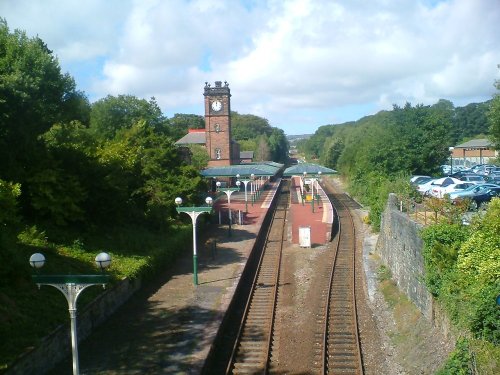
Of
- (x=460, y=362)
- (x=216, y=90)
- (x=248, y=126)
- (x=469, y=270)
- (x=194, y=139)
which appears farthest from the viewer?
(x=248, y=126)

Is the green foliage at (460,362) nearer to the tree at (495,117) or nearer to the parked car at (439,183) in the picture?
the tree at (495,117)

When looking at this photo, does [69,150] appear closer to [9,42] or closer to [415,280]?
[9,42]

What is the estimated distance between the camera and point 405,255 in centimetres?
1689

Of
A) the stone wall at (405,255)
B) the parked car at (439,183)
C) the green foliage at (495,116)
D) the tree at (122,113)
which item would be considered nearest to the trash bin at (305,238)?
the stone wall at (405,255)

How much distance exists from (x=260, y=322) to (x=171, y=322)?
108 inches

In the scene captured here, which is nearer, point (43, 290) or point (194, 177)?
point (43, 290)

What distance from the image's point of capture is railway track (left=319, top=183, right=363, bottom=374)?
12.3m

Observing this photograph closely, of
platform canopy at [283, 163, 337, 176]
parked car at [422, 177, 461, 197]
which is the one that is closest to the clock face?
platform canopy at [283, 163, 337, 176]

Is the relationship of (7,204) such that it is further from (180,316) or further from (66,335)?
(180,316)

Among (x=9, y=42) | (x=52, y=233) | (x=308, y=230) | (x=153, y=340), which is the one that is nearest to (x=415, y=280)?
(x=153, y=340)

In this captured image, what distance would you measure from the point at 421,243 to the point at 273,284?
6276 millimetres

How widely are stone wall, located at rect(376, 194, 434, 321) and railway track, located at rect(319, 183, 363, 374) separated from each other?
163 cm

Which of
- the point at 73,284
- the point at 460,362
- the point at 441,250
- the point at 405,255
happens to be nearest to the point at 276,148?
the point at 405,255

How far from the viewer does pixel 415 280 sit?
15336mm
